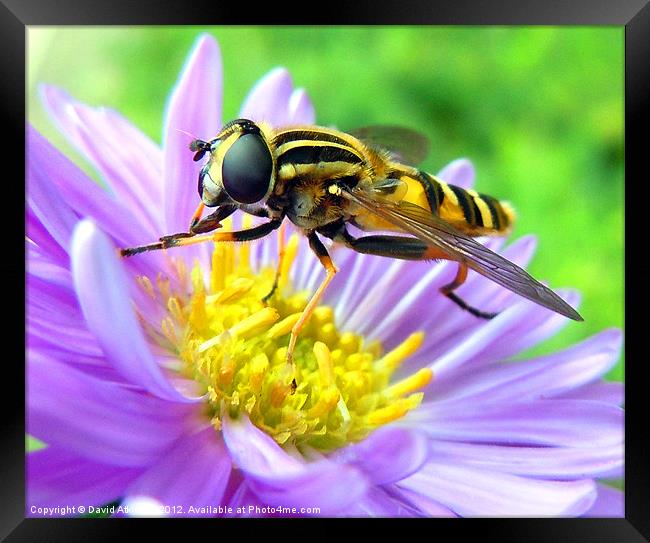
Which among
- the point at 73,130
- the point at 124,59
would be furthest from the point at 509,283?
the point at 124,59

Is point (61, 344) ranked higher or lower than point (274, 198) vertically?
lower

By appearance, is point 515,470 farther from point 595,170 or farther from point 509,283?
point 595,170

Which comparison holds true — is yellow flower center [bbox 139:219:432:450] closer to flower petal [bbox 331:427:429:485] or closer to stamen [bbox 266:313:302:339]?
stamen [bbox 266:313:302:339]

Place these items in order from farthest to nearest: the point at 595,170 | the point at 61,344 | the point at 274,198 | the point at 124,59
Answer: the point at 595,170 < the point at 124,59 < the point at 274,198 < the point at 61,344

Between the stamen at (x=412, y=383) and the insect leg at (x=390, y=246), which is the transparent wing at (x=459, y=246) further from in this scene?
the stamen at (x=412, y=383)

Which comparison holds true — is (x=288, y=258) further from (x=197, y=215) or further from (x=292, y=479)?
(x=292, y=479)

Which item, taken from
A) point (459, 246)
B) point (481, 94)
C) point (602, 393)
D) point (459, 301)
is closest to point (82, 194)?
point (459, 246)
